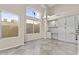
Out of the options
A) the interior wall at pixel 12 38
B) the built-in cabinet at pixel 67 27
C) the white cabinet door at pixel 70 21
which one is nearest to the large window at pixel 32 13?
the interior wall at pixel 12 38

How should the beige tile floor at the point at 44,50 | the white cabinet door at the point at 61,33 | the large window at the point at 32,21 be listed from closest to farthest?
the beige tile floor at the point at 44,50 < the white cabinet door at the point at 61,33 < the large window at the point at 32,21

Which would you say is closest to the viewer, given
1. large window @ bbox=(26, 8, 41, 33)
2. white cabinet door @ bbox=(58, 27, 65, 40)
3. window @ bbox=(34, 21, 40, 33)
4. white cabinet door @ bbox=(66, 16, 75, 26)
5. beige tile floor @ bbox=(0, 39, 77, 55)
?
beige tile floor @ bbox=(0, 39, 77, 55)

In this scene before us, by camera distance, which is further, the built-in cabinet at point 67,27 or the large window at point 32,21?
the large window at point 32,21

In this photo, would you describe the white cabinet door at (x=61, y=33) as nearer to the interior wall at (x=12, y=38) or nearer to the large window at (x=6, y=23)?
the interior wall at (x=12, y=38)

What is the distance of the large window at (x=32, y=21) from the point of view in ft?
22.6

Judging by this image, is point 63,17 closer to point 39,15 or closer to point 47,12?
point 47,12

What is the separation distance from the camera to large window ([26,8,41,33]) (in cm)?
690

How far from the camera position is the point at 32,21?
729cm

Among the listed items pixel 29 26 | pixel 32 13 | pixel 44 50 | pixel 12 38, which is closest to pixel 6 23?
pixel 12 38

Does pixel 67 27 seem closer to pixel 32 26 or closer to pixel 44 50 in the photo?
pixel 44 50

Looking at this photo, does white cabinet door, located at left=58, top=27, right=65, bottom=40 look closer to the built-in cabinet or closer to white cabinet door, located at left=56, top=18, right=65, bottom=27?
the built-in cabinet

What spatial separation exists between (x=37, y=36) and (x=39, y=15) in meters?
1.66

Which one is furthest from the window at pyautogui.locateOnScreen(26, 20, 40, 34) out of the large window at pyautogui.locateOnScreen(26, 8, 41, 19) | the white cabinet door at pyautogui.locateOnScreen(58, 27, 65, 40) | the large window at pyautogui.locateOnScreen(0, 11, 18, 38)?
the large window at pyautogui.locateOnScreen(0, 11, 18, 38)
